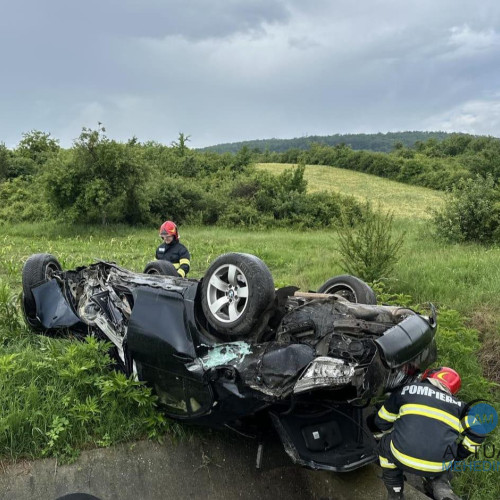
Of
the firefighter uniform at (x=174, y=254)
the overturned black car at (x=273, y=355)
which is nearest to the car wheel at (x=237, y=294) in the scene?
the overturned black car at (x=273, y=355)

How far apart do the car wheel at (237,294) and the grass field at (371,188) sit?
1229 inches

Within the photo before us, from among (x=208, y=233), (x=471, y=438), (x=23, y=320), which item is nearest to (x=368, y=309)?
(x=471, y=438)

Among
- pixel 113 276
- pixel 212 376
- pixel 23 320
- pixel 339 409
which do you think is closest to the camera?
pixel 212 376

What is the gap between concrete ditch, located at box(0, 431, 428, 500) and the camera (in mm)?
3266

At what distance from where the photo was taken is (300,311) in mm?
3170

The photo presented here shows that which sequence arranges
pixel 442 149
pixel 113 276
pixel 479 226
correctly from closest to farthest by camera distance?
1. pixel 113 276
2. pixel 479 226
3. pixel 442 149

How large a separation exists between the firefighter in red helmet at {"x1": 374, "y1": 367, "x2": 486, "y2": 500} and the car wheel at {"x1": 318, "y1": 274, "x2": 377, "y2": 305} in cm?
122

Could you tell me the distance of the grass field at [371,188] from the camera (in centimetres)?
3838

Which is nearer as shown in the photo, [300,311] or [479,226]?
[300,311]

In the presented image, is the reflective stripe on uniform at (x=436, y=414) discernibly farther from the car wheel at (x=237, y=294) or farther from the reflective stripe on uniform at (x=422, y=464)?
the car wheel at (x=237, y=294)

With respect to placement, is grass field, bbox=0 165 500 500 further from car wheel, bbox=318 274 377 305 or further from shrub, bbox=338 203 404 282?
car wheel, bbox=318 274 377 305

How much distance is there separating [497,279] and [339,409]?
4906 millimetres

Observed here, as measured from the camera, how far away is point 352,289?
419cm

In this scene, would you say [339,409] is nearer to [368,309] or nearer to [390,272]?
[368,309]
